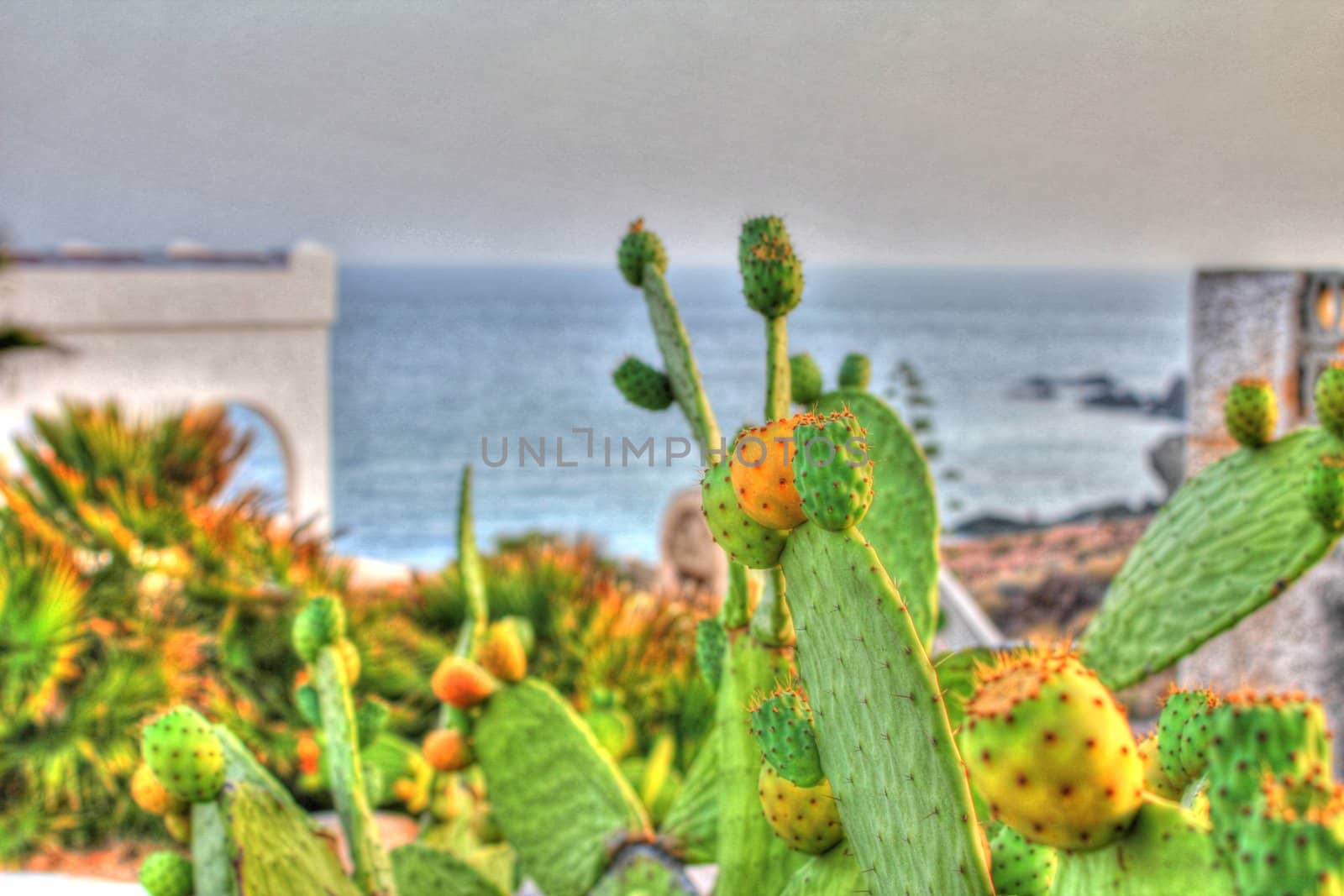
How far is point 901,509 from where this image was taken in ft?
3.07

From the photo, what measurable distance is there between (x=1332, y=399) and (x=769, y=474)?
0.54 meters

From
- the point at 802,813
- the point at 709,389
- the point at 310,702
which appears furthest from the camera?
the point at 709,389

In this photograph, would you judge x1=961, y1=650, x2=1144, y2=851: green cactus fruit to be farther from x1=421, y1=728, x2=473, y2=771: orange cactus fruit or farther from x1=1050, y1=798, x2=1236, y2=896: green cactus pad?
x1=421, y1=728, x2=473, y2=771: orange cactus fruit

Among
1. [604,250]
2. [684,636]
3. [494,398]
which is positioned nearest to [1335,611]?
[684,636]

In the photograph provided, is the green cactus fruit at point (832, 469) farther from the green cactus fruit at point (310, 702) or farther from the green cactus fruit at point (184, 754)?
the green cactus fruit at point (310, 702)

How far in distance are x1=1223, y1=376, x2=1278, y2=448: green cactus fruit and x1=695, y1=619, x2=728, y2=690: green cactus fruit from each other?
0.45 m

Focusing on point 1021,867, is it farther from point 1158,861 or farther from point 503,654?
point 503,654

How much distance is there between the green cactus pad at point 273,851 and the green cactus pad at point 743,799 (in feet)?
0.96

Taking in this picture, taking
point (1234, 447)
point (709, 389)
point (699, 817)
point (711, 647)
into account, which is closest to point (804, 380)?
point (711, 647)

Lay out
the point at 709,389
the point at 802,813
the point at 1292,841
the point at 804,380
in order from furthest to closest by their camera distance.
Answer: the point at 709,389 < the point at 804,380 < the point at 802,813 < the point at 1292,841

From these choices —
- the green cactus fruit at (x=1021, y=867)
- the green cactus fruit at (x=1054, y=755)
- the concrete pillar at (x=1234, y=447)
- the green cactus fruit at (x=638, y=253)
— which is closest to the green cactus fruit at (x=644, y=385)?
the green cactus fruit at (x=638, y=253)

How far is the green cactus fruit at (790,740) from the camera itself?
54 cm

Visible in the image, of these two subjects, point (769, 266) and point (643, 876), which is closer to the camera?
point (769, 266)

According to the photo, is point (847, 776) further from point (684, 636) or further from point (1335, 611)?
point (1335, 611)
